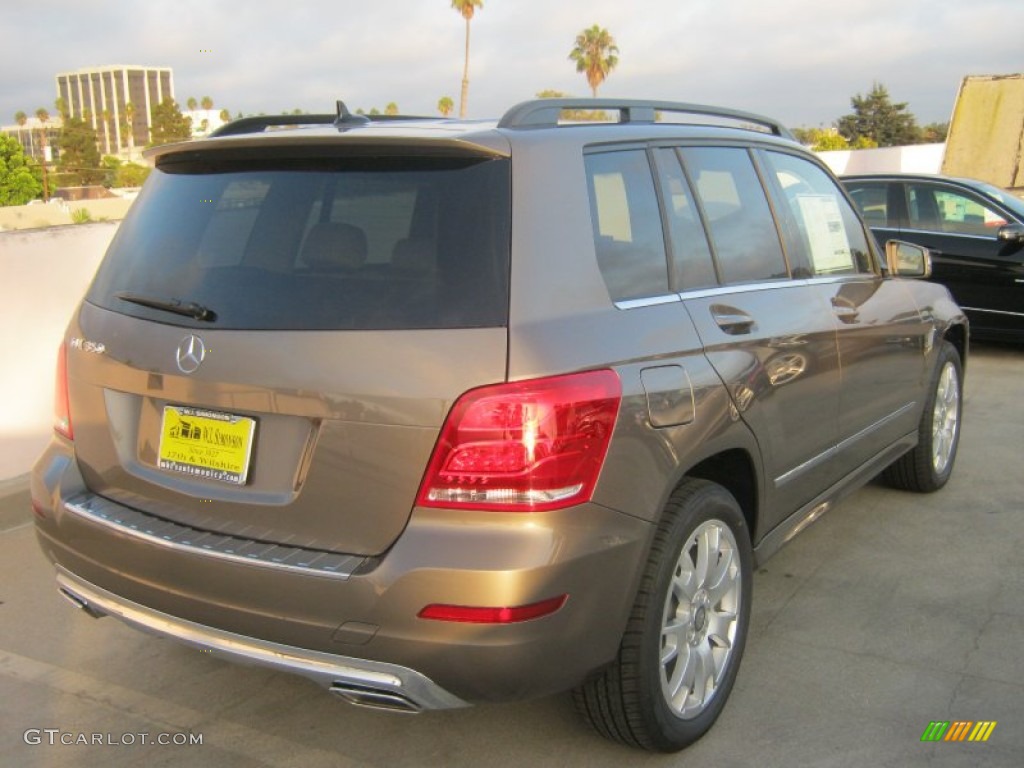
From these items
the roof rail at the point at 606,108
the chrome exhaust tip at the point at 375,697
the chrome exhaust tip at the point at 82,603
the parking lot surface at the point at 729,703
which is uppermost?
the roof rail at the point at 606,108

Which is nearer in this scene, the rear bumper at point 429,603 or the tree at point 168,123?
the rear bumper at point 429,603

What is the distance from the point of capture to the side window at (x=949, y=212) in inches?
357

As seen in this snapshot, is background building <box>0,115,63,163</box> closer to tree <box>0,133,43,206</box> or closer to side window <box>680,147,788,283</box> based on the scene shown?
tree <box>0,133,43,206</box>

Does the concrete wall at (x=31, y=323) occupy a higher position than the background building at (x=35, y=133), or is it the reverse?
the concrete wall at (x=31, y=323)

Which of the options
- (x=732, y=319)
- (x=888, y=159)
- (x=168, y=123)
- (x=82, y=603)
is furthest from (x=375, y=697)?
(x=168, y=123)

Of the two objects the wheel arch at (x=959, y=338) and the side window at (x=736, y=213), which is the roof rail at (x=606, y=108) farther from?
the wheel arch at (x=959, y=338)

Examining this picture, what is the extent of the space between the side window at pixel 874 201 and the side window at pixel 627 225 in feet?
23.2

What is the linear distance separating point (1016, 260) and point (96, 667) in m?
8.03

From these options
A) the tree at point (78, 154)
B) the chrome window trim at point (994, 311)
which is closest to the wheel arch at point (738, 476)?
the chrome window trim at point (994, 311)

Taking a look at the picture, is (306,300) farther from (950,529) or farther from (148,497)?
(950,529)

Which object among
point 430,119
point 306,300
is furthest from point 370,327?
point 430,119

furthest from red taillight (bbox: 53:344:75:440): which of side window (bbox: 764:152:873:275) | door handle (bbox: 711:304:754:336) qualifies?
side window (bbox: 764:152:873:275)

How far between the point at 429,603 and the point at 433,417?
1.42 ft

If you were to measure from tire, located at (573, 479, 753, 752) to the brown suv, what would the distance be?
0.03ft
